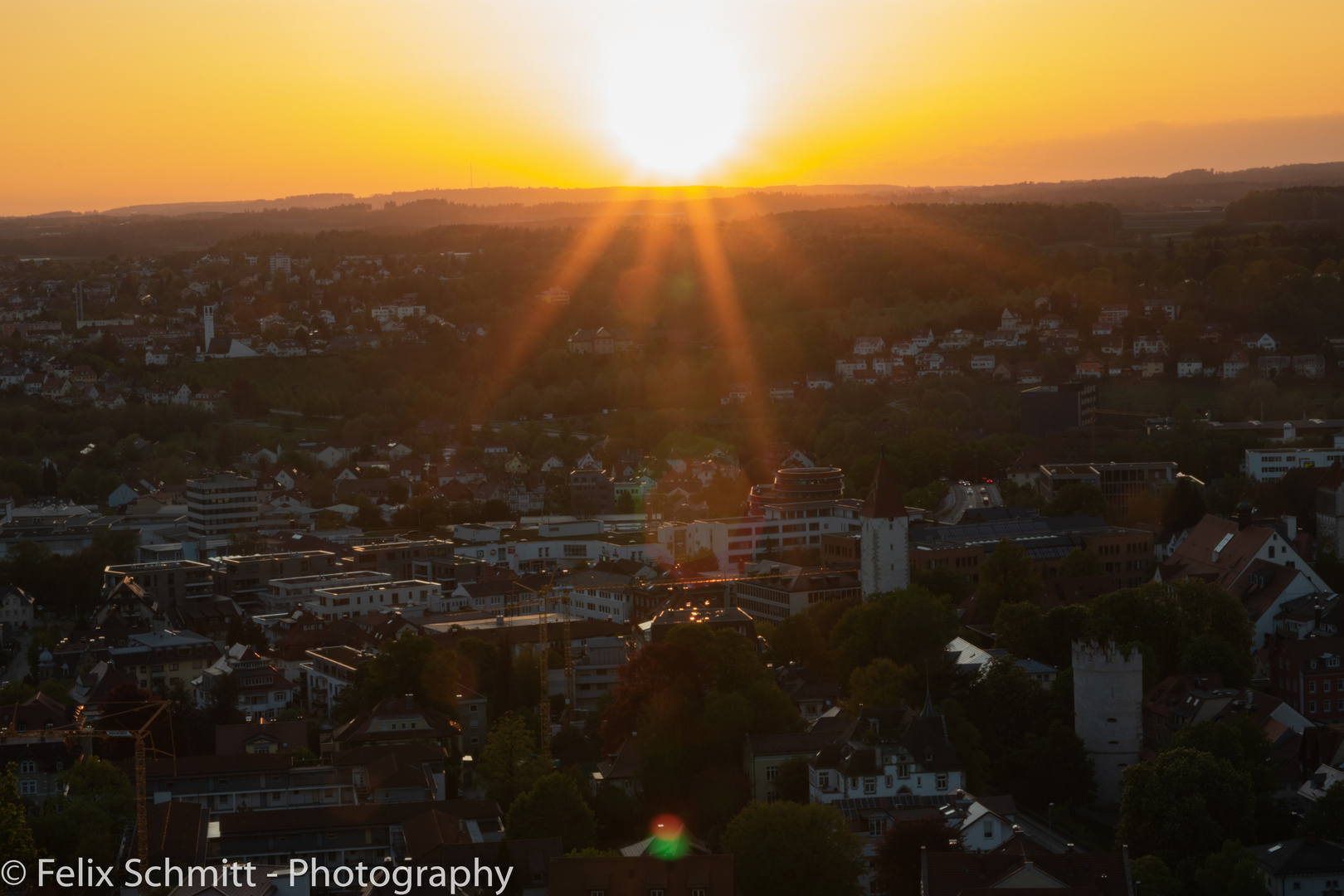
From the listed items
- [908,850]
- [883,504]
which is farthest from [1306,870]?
[883,504]

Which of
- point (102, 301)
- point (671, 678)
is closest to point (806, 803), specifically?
point (671, 678)

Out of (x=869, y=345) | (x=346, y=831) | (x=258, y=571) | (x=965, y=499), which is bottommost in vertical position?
(x=965, y=499)

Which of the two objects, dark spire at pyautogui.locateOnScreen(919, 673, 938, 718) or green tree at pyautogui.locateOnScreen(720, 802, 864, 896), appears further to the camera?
dark spire at pyautogui.locateOnScreen(919, 673, 938, 718)

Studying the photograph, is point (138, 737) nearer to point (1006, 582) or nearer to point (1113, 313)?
point (1006, 582)

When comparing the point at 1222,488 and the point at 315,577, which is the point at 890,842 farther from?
the point at 1222,488

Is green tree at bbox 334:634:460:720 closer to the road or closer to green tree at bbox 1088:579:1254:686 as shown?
green tree at bbox 1088:579:1254:686

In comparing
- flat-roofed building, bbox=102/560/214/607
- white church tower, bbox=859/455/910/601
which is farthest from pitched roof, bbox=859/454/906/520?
flat-roofed building, bbox=102/560/214/607
